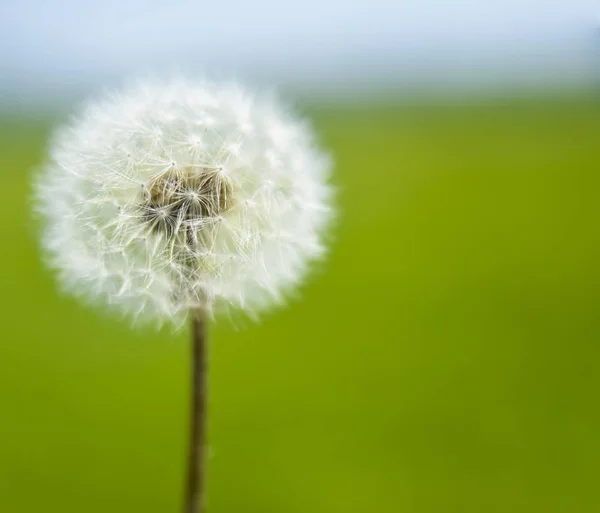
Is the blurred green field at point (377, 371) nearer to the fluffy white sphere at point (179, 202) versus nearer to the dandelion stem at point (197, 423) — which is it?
the fluffy white sphere at point (179, 202)

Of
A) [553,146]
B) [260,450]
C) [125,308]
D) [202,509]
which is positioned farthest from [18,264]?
[553,146]

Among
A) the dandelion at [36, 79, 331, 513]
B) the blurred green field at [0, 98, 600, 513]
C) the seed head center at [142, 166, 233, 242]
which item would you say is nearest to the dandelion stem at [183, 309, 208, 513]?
the dandelion at [36, 79, 331, 513]

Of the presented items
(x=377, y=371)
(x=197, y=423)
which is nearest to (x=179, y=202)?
(x=197, y=423)

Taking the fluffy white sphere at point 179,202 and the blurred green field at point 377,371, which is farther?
the blurred green field at point 377,371

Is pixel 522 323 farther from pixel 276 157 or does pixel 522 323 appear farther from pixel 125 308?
pixel 125 308

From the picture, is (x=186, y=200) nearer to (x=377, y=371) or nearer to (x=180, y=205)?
(x=180, y=205)

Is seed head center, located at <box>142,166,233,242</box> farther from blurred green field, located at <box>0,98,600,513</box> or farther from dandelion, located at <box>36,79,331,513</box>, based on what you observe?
blurred green field, located at <box>0,98,600,513</box>

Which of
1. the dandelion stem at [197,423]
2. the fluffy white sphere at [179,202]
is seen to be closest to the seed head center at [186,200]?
the fluffy white sphere at [179,202]
